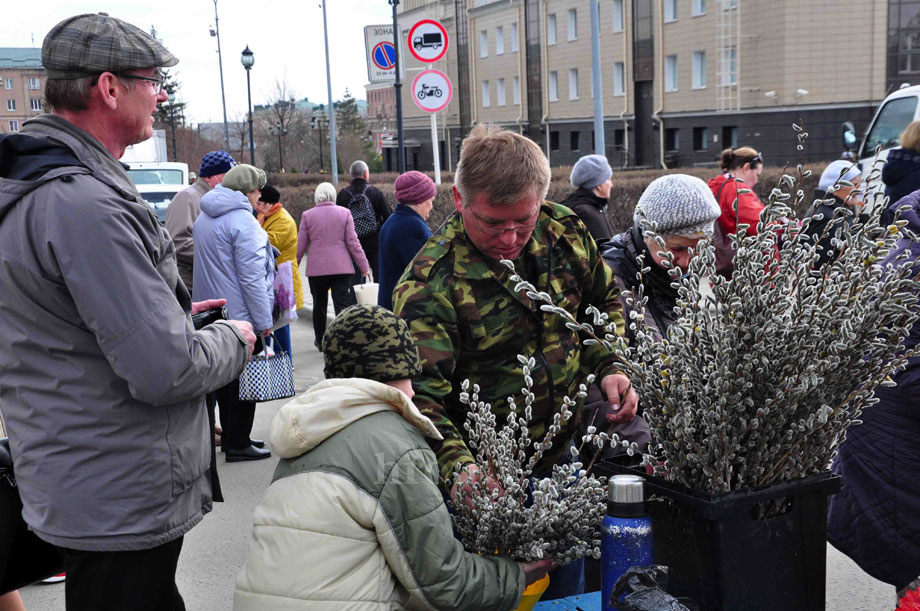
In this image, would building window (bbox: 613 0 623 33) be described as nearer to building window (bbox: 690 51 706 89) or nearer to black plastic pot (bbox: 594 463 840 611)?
building window (bbox: 690 51 706 89)

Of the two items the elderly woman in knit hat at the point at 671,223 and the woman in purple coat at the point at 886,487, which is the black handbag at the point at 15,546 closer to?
the elderly woman in knit hat at the point at 671,223

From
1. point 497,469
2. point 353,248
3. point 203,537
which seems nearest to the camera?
point 497,469

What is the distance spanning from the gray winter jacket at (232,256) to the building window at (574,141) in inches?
1661

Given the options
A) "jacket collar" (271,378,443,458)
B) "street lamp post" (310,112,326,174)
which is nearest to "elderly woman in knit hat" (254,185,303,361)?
"jacket collar" (271,378,443,458)

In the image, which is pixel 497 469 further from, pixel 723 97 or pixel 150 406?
pixel 723 97

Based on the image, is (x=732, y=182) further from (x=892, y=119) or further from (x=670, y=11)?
(x=670, y=11)

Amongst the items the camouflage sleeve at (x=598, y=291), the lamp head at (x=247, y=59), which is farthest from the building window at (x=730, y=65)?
the camouflage sleeve at (x=598, y=291)

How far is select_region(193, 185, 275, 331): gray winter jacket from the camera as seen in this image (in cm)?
599

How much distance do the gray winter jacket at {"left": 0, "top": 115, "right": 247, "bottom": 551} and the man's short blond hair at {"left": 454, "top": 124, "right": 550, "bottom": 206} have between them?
2.58 feet

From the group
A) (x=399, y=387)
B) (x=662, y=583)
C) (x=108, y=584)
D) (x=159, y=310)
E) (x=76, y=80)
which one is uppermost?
(x=76, y=80)

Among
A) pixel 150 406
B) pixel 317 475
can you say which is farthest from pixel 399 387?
pixel 150 406

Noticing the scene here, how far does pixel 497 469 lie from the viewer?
1.97m

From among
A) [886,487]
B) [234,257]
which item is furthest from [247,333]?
[234,257]

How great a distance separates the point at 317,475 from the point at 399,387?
0.29 m
